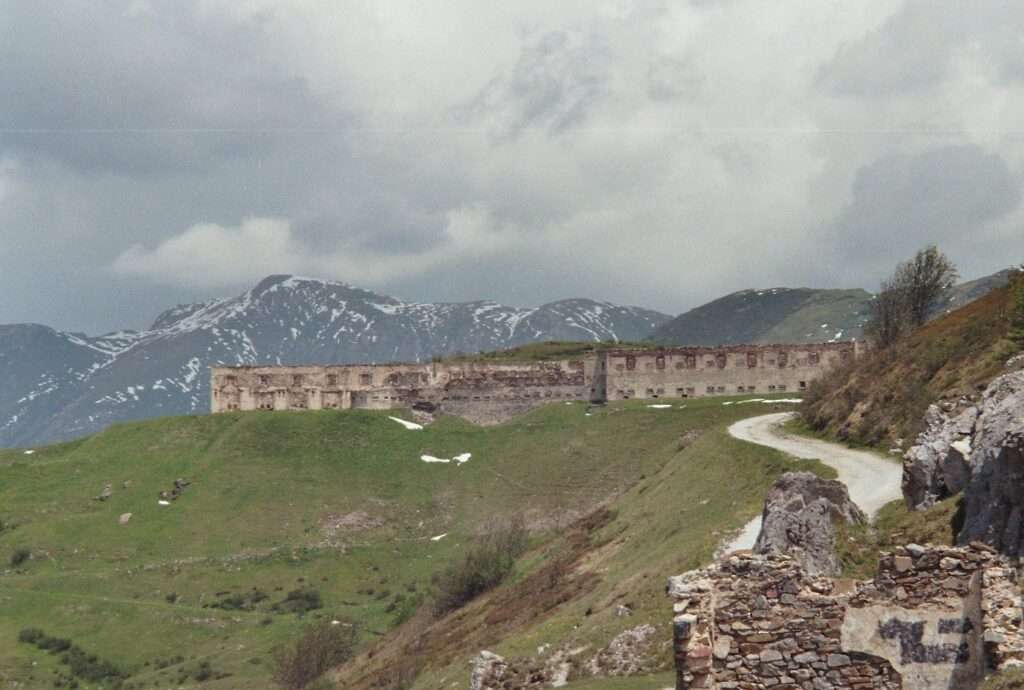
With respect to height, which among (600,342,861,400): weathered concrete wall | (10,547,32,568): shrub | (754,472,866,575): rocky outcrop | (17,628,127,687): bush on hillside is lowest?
(17,628,127,687): bush on hillside

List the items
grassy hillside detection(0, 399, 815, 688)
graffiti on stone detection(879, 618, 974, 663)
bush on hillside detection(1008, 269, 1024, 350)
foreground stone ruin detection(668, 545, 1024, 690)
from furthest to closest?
grassy hillside detection(0, 399, 815, 688)
bush on hillside detection(1008, 269, 1024, 350)
graffiti on stone detection(879, 618, 974, 663)
foreground stone ruin detection(668, 545, 1024, 690)

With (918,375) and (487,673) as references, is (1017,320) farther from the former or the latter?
(487,673)

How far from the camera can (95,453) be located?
414 ft

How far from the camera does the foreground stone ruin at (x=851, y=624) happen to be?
15.2m

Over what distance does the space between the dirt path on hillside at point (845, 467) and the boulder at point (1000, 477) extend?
9272 mm

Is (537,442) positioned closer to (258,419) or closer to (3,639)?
(258,419)

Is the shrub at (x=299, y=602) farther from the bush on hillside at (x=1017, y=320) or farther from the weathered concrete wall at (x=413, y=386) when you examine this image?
the bush on hillside at (x=1017, y=320)

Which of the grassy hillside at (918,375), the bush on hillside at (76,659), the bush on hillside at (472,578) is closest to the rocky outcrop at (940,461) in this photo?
the grassy hillside at (918,375)

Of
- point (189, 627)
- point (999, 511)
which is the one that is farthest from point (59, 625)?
point (999, 511)

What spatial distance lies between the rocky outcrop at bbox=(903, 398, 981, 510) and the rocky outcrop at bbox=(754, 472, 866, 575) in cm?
247

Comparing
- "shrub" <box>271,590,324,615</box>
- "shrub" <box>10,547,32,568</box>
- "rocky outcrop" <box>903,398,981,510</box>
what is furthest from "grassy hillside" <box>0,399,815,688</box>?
"rocky outcrop" <box>903,398,981,510</box>

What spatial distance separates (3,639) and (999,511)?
72903 millimetres

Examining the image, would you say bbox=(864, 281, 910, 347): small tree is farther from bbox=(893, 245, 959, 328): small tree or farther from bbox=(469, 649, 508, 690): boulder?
bbox=(469, 649, 508, 690): boulder

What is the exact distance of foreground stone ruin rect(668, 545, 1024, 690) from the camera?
15203mm
